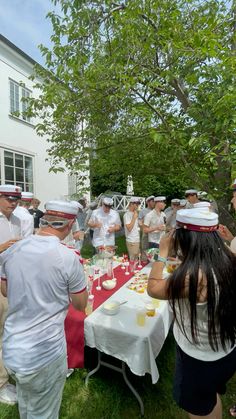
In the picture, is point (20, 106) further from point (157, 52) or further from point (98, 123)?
point (157, 52)

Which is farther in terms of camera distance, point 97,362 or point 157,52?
point 157,52

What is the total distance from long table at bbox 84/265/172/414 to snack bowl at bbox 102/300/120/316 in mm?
41

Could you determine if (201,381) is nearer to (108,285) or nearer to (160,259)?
(160,259)

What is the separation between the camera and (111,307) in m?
2.90

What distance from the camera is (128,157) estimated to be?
726 cm

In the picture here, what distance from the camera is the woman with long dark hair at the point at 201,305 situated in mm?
1607

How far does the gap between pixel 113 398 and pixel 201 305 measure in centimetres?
197

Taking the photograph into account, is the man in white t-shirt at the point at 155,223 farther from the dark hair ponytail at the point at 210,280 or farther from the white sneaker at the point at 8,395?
the dark hair ponytail at the point at 210,280

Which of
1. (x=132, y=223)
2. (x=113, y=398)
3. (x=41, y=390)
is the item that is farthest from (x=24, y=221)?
(x=132, y=223)

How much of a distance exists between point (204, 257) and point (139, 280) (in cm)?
244

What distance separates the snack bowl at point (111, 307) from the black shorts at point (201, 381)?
1.13m

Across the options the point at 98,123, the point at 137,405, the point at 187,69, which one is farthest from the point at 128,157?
the point at 137,405

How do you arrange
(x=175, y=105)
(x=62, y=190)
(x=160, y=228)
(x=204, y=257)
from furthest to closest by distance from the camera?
(x=62, y=190) < (x=175, y=105) < (x=160, y=228) < (x=204, y=257)

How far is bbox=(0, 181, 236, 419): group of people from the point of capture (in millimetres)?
1631
